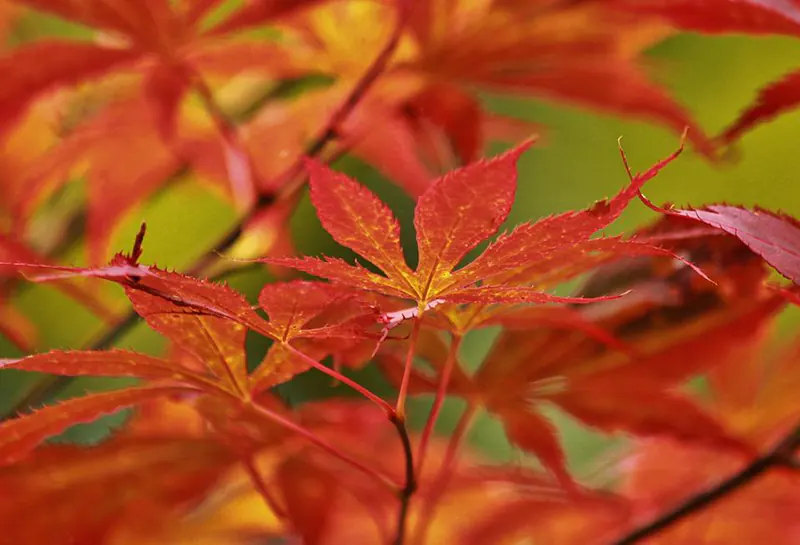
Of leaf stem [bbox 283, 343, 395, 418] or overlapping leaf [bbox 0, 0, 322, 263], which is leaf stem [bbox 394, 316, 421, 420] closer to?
leaf stem [bbox 283, 343, 395, 418]

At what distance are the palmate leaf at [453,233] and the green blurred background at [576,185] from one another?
3.06ft

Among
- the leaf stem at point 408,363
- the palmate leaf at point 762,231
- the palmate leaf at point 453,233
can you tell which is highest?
the palmate leaf at point 453,233

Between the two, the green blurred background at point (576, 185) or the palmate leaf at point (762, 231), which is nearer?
the palmate leaf at point (762, 231)

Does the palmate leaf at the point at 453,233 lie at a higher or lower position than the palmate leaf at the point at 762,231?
higher

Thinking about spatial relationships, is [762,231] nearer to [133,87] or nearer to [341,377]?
[341,377]

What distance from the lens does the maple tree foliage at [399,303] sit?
282 mm

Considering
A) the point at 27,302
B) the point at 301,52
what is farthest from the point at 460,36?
the point at 27,302

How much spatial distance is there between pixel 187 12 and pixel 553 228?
312 mm

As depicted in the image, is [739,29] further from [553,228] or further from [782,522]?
[782,522]

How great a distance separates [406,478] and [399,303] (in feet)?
0.24

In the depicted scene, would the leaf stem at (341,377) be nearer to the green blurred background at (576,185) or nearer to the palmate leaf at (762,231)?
the palmate leaf at (762,231)

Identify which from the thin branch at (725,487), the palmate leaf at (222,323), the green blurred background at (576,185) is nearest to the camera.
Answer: the palmate leaf at (222,323)

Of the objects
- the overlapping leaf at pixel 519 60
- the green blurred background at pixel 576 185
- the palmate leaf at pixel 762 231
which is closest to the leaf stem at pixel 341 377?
the palmate leaf at pixel 762 231

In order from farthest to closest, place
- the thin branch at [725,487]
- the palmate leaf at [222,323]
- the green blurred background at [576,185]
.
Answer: the green blurred background at [576,185]
the thin branch at [725,487]
the palmate leaf at [222,323]
